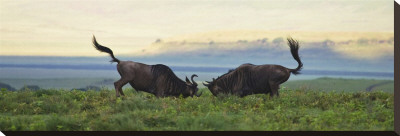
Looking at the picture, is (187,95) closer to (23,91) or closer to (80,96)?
(80,96)

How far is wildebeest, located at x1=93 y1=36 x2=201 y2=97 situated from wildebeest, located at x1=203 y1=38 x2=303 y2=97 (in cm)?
70

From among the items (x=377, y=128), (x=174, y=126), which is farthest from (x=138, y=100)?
(x=377, y=128)

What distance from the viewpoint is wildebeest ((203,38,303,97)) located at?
1470 cm

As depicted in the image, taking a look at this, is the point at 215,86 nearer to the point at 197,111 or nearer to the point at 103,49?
the point at 197,111

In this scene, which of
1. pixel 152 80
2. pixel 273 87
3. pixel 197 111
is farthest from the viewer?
pixel 152 80

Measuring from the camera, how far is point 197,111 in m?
12.7

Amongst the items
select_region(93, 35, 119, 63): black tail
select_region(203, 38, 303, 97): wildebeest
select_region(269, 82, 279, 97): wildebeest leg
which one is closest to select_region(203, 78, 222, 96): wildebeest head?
select_region(203, 38, 303, 97): wildebeest

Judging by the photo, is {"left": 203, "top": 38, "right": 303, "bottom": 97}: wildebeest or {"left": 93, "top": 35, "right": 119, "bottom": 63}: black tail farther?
{"left": 93, "top": 35, "right": 119, "bottom": 63}: black tail

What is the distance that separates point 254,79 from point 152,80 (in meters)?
2.77

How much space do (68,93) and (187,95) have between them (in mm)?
3449

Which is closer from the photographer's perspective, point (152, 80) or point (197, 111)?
point (197, 111)

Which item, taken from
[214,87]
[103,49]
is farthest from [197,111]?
[103,49]

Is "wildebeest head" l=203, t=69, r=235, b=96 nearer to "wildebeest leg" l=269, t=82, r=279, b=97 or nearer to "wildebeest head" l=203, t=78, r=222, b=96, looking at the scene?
"wildebeest head" l=203, t=78, r=222, b=96

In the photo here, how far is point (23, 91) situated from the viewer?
1598cm
